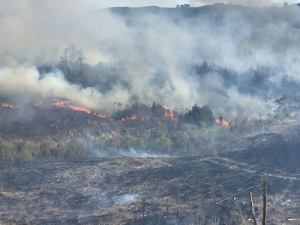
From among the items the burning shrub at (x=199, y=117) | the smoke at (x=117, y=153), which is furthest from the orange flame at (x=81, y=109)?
the smoke at (x=117, y=153)

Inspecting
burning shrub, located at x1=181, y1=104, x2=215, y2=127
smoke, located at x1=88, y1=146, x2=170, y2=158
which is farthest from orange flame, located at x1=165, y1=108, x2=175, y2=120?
smoke, located at x1=88, y1=146, x2=170, y2=158

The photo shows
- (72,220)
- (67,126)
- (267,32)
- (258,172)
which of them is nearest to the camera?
(72,220)

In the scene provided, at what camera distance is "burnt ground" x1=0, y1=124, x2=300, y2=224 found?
30.6 meters

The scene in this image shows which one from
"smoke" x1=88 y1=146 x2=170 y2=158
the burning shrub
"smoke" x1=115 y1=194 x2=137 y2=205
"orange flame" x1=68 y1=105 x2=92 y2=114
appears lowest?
"smoke" x1=115 y1=194 x2=137 y2=205

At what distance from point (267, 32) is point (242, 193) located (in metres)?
93.5

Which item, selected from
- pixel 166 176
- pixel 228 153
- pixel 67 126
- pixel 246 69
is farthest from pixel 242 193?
pixel 246 69

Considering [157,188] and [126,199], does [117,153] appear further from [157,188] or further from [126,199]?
[126,199]

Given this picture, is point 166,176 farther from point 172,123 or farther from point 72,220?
point 172,123

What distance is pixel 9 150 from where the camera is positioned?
54000 mm

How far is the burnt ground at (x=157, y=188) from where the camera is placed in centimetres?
3058

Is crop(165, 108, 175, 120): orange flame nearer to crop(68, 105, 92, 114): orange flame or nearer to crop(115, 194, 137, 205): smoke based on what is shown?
crop(68, 105, 92, 114): orange flame

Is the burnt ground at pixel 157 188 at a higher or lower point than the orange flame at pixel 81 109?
lower

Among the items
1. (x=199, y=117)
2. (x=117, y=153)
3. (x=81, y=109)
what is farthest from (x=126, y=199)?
(x=81, y=109)

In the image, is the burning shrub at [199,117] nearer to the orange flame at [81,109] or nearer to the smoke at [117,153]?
the smoke at [117,153]
